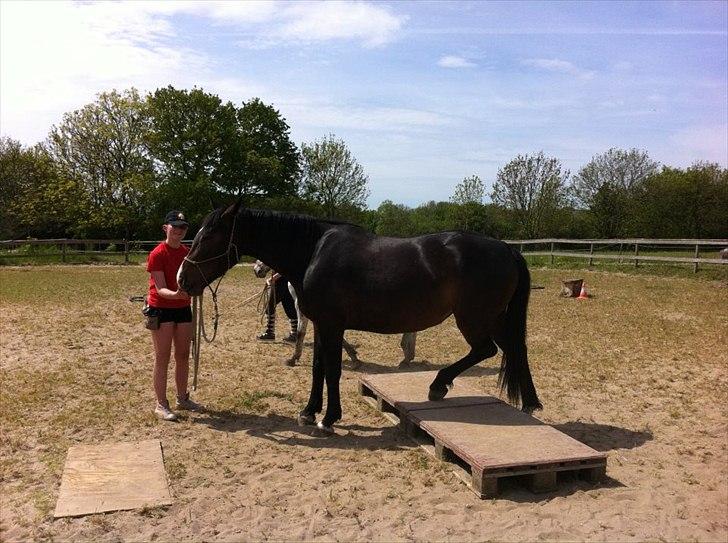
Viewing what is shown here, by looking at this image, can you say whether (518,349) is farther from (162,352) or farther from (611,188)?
(611,188)

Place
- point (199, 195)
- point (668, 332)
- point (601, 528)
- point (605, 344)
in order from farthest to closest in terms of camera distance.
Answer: point (199, 195) → point (668, 332) → point (605, 344) → point (601, 528)

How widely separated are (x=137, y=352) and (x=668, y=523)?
759 centimetres

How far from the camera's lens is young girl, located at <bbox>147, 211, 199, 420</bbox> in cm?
559

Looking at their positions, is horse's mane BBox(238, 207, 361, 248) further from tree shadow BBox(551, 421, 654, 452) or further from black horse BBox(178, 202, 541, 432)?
Answer: tree shadow BBox(551, 421, 654, 452)

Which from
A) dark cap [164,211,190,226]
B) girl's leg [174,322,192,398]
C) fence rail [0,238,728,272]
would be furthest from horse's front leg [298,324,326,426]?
fence rail [0,238,728,272]

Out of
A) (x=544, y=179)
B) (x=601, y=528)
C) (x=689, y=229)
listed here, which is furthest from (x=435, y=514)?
(x=544, y=179)

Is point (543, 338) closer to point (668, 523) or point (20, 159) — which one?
point (668, 523)

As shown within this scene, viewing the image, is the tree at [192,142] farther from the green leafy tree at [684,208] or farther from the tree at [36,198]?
the green leafy tree at [684,208]

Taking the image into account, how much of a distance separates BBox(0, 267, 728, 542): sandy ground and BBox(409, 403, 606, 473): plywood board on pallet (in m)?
0.25

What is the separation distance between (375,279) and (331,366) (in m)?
0.94

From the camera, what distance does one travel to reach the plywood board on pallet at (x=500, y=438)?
4074mm

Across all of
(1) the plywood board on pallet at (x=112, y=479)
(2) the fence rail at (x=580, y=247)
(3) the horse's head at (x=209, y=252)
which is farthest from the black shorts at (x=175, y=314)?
(2) the fence rail at (x=580, y=247)

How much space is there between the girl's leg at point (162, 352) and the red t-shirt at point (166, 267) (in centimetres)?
23

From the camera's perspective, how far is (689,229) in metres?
32.1
